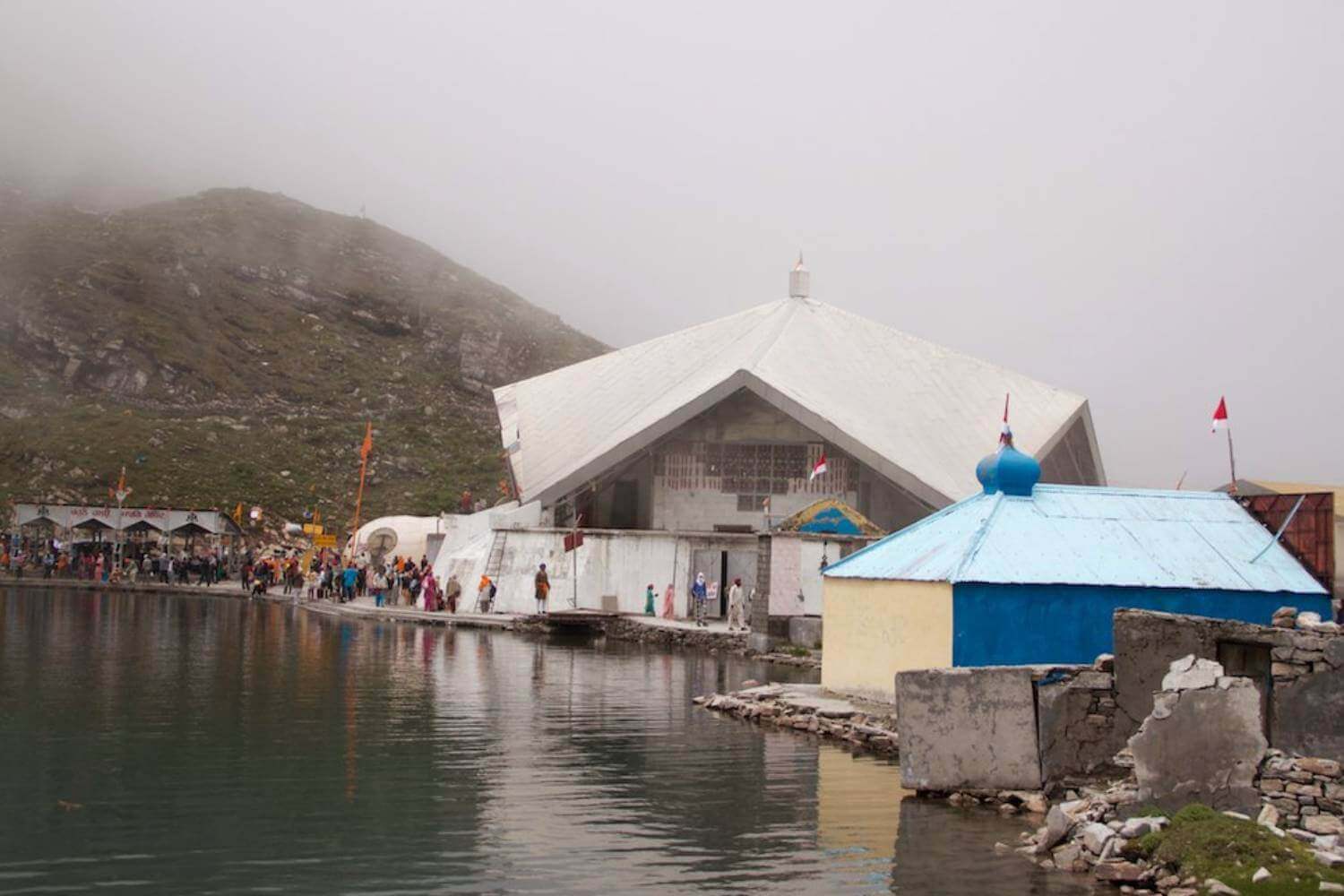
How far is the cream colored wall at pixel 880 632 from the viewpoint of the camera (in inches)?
615

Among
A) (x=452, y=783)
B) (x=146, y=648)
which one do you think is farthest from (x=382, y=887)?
(x=146, y=648)

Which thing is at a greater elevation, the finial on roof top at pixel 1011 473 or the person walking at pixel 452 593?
the finial on roof top at pixel 1011 473

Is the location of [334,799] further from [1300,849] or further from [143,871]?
[1300,849]

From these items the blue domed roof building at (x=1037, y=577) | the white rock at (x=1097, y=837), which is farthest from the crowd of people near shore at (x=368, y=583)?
the white rock at (x=1097, y=837)

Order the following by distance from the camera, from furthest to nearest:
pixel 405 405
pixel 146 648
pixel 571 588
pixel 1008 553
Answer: pixel 405 405 → pixel 571 588 → pixel 146 648 → pixel 1008 553

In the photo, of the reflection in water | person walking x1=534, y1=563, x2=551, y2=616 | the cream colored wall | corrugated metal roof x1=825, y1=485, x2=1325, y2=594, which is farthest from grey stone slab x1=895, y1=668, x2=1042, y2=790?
person walking x1=534, y1=563, x2=551, y2=616

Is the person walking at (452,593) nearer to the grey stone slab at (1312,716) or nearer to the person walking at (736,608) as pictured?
the person walking at (736,608)

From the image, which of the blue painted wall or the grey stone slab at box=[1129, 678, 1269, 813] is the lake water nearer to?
the grey stone slab at box=[1129, 678, 1269, 813]

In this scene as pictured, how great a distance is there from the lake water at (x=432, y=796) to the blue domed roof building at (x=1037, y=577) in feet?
5.91

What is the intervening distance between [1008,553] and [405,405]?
7583cm

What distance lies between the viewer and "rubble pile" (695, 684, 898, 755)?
49.7ft

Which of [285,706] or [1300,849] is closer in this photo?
[1300,849]

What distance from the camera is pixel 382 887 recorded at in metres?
8.65

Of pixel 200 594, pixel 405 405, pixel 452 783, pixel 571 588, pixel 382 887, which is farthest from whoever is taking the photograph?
pixel 405 405
